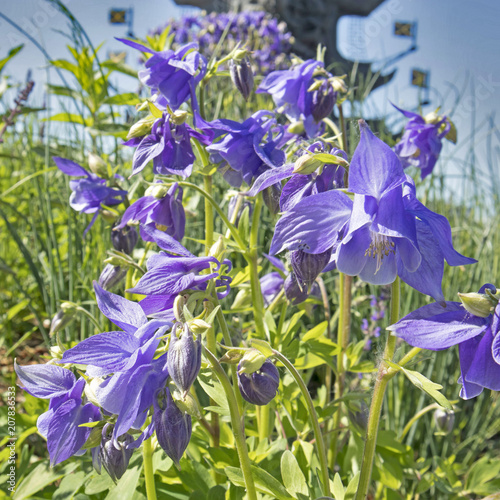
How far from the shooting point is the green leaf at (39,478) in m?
1.29

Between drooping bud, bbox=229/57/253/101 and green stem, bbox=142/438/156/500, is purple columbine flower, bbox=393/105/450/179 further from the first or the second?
green stem, bbox=142/438/156/500

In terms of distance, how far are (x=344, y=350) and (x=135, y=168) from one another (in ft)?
2.70

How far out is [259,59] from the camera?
6.78 meters

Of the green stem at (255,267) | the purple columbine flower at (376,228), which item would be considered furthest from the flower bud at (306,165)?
the green stem at (255,267)

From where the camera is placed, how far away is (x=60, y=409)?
91 cm

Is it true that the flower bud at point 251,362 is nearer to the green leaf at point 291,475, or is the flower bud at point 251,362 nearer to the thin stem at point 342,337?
the green leaf at point 291,475

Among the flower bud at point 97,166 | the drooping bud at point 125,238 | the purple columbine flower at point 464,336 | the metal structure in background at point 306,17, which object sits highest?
the metal structure in background at point 306,17

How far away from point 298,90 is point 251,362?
0.98m

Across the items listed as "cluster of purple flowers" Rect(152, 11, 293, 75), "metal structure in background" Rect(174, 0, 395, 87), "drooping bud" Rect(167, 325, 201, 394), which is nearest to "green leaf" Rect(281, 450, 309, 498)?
"drooping bud" Rect(167, 325, 201, 394)

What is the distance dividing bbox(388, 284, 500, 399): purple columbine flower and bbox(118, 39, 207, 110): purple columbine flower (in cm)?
83

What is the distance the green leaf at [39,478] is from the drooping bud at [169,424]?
0.67 metres

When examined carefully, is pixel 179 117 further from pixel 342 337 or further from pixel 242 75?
pixel 342 337

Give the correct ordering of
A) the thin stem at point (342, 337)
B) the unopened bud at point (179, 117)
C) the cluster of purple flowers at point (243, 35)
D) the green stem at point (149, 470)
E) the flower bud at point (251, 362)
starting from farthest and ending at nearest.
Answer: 1. the cluster of purple flowers at point (243, 35)
2. the thin stem at point (342, 337)
3. the unopened bud at point (179, 117)
4. the green stem at point (149, 470)
5. the flower bud at point (251, 362)

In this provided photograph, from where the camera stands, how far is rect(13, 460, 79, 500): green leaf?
50.9 inches
